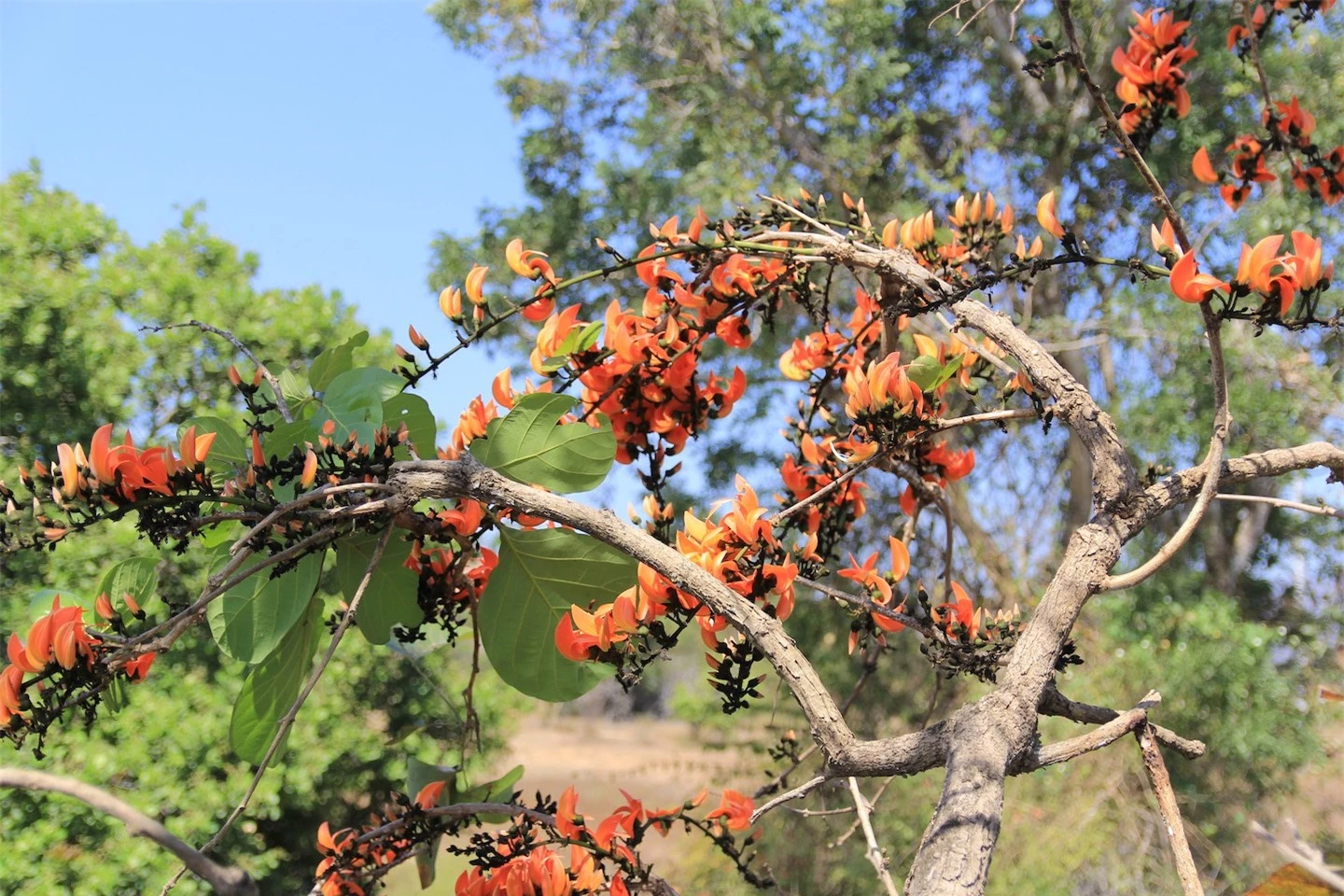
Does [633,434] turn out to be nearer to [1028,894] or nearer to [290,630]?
[290,630]

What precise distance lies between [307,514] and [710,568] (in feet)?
0.88

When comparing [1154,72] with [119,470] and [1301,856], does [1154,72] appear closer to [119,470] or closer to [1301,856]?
[1301,856]

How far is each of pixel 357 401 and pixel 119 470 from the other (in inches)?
7.3

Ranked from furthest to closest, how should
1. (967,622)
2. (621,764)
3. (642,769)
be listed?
(621,764) → (642,769) → (967,622)

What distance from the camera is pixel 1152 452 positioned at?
4.12 meters

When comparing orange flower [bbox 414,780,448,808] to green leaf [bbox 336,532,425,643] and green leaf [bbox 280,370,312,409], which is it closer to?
green leaf [bbox 336,532,425,643]

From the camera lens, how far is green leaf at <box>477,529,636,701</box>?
799 mm

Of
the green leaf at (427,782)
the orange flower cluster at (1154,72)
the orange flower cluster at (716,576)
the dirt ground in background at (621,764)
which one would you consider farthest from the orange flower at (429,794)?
the dirt ground in background at (621,764)

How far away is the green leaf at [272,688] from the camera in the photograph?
83 centimetres

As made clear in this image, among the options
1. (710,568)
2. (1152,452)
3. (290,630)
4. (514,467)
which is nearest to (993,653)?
(710,568)

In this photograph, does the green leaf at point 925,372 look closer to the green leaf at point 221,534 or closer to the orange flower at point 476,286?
the orange flower at point 476,286

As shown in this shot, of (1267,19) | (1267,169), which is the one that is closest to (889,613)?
(1267,169)

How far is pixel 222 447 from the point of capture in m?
0.75

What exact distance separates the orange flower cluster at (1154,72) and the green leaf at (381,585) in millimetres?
769
